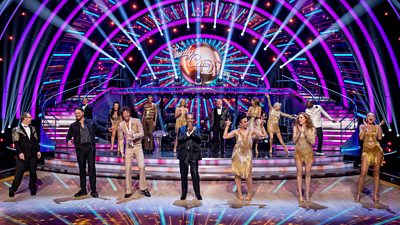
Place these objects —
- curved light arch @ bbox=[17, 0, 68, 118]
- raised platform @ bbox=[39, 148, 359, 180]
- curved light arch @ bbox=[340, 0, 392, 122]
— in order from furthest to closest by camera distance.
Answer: curved light arch @ bbox=[17, 0, 68, 118], curved light arch @ bbox=[340, 0, 392, 122], raised platform @ bbox=[39, 148, 359, 180]

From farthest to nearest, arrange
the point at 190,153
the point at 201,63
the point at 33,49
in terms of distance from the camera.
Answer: the point at 201,63 < the point at 33,49 < the point at 190,153

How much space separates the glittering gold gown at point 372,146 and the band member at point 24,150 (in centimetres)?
568

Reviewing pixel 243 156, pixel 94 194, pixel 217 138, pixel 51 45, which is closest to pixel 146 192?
pixel 94 194

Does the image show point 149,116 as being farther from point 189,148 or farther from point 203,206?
point 203,206

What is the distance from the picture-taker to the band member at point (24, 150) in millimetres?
7340

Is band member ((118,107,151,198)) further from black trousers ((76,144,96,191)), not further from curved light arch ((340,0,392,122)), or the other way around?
curved light arch ((340,0,392,122))

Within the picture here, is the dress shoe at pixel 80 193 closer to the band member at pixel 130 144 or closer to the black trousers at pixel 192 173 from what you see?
the band member at pixel 130 144

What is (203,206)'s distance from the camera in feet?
21.7

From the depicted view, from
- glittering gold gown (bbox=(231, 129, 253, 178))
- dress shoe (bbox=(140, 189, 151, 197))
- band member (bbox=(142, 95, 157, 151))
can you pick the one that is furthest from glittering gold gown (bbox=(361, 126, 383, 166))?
band member (bbox=(142, 95, 157, 151))

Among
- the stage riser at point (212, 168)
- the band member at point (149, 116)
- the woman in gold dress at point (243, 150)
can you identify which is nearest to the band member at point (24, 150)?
the stage riser at point (212, 168)

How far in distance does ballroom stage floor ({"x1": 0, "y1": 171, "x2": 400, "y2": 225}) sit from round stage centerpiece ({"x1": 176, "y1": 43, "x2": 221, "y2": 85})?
403 inches

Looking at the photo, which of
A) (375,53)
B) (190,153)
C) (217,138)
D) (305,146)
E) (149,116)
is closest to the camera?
(305,146)

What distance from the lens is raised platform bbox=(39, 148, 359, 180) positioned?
8.90 metres

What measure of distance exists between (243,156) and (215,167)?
2.36 metres
